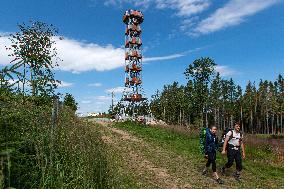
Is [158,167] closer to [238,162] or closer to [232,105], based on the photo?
[238,162]

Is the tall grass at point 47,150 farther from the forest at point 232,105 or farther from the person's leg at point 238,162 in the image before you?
the forest at point 232,105

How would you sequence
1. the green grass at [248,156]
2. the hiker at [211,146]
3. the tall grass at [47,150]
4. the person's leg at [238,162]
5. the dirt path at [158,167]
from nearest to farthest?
the tall grass at [47,150] < the dirt path at [158,167] < the hiker at [211,146] < the person's leg at [238,162] < the green grass at [248,156]

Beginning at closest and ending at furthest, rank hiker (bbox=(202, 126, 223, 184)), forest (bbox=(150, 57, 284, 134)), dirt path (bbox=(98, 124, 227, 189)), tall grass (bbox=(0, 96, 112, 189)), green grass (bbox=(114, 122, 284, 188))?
tall grass (bbox=(0, 96, 112, 189)) < dirt path (bbox=(98, 124, 227, 189)) < hiker (bbox=(202, 126, 223, 184)) < green grass (bbox=(114, 122, 284, 188)) < forest (bbox=(150, 57, 284, 134))

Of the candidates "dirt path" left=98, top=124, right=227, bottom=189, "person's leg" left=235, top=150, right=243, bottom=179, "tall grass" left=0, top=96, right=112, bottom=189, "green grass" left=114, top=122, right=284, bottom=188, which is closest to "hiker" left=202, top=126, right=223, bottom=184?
"dirt path" left=98, top=124, right=227, bottom=189

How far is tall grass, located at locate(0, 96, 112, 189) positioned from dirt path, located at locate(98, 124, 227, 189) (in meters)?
4.64

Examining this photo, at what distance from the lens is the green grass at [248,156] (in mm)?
15707

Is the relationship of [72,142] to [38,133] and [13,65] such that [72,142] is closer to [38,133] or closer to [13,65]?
A: [38,133]

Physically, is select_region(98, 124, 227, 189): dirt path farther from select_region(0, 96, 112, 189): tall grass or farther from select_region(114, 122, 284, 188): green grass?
select_region(0, 96, 112, 189): tall grass

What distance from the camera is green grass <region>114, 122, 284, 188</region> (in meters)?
15.7

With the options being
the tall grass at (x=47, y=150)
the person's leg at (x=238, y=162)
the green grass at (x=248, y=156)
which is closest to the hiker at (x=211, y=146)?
the person's leg at (x=238, y=162)

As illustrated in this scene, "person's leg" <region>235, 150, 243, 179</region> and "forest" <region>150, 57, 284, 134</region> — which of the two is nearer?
"person's leg" <region>235, 150, 243, 179</region>

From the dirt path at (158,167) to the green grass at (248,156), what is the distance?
3.27 ft

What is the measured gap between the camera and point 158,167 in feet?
53.6

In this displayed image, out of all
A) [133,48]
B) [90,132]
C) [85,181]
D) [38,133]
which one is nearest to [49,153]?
[38,133]
